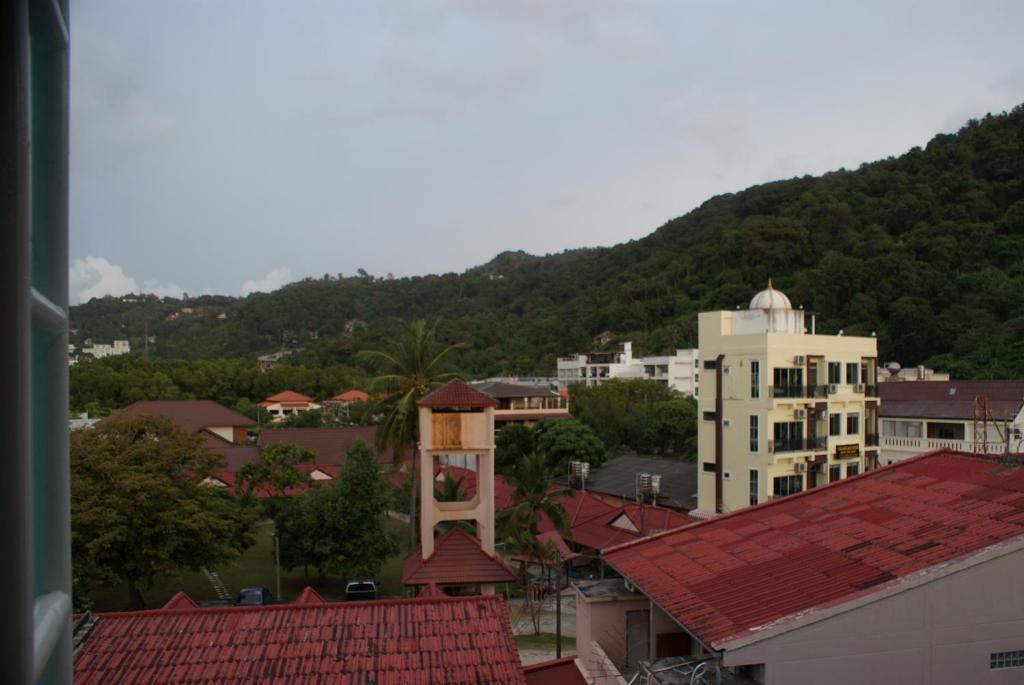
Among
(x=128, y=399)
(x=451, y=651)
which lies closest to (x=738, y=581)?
(x=451, y=651)

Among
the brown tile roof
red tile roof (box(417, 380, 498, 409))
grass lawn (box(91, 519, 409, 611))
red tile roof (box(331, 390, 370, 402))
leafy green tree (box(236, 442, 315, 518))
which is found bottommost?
grass lawn (box(91, 519, 409, 611))

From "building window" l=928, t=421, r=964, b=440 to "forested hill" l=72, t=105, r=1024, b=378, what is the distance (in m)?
15.8

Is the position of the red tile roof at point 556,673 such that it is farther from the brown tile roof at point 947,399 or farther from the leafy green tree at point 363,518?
the brown tile roof at point 947,399

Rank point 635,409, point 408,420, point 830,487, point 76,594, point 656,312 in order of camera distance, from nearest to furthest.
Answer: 1. point 830,487
2. point 76,594
3. point 408,420
4. point 635,409
5. point 656,312

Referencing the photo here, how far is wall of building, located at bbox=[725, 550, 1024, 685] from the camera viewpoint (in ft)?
27.9

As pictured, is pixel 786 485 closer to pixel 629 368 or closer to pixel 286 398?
pixel 629 368

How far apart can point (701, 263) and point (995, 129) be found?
2691 centimetres

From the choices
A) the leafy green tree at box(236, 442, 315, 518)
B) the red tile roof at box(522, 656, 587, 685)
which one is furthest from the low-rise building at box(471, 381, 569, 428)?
the red tile roof at box(522, 656, 587, 685)

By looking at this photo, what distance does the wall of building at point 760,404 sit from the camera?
2498cm

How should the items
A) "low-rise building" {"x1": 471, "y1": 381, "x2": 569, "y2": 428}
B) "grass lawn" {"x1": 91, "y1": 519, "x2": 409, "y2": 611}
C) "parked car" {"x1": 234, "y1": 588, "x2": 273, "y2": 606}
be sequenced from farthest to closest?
"low-rise building" {"x1": 471, "y1": 381, "x2": 569, "y2": 428} < "grass lawn" {"x1": 91, "y1": 519, "x2": 409, "y2": 611} < "parked car" {"x1": 234, "y1": 588, "x2": 273, "y2": 606}

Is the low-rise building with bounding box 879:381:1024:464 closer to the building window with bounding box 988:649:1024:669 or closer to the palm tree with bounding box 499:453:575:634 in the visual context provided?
the palm tree with bounding box 499:453:575:634

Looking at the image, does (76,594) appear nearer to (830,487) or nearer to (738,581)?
(738,581)

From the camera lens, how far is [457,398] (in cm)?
1845

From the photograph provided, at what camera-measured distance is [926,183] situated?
61.4 meters
